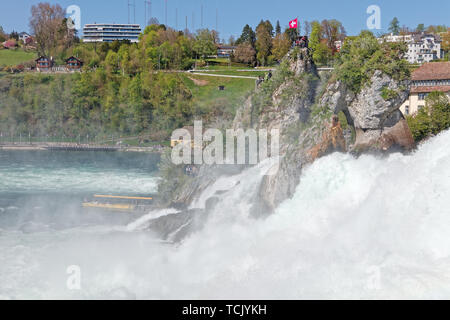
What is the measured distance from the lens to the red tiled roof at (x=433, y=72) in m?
28.5

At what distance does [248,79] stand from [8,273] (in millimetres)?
58560

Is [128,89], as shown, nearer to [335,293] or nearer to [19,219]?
[19,219]

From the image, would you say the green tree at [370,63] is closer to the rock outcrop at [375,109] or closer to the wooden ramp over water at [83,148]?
the rock outcrop at [375,109]

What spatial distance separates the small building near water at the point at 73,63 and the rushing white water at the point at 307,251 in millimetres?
75267

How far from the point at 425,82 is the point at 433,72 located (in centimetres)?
89

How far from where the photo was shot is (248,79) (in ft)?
227

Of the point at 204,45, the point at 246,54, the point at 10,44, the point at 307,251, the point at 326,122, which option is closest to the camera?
the point at 307,251

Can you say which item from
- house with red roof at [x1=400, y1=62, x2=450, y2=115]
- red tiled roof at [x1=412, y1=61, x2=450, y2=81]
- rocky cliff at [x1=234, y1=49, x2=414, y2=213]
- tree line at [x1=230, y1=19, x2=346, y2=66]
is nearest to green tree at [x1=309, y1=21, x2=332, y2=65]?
tree line at [x1=230, y1=19, x2=346, y2=66]

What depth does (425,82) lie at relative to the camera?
2889cm

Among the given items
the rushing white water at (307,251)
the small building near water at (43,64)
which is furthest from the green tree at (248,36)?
the rushing white water at (307,251)
